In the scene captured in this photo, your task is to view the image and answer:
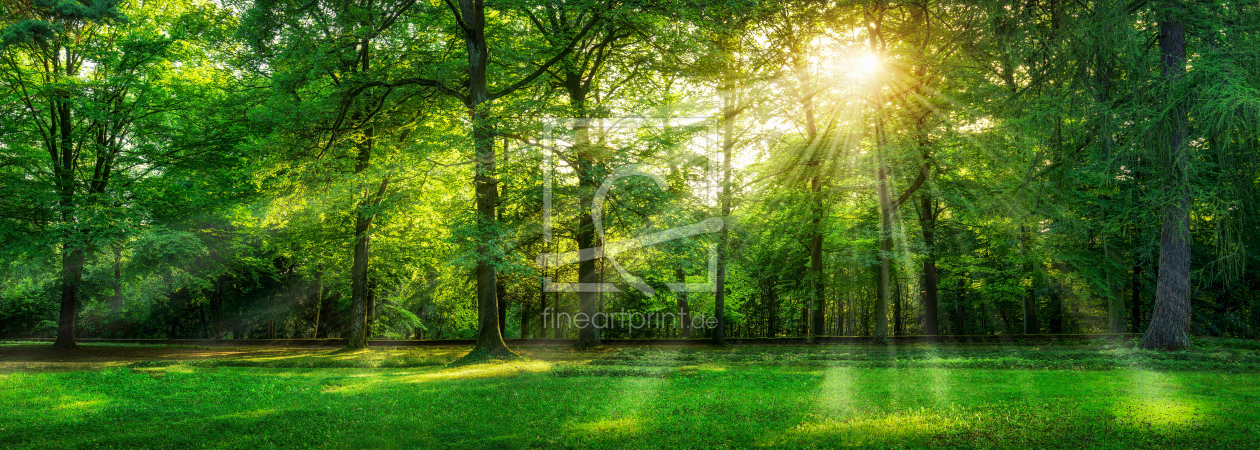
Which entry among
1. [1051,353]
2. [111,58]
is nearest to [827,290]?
[1051,353]

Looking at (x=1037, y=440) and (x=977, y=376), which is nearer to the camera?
(x=1037, y=440)

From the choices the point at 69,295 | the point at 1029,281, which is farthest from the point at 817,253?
the point at 69,295

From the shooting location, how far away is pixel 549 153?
16.8 meters

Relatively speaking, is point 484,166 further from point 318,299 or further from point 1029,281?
point 1029,281

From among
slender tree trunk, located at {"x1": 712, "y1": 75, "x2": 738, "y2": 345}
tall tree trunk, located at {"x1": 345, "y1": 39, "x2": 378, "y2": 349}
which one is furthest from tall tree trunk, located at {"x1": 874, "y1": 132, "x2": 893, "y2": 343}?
tall tree trunk, located at {"x1": 345, "y1": 39, "x2": 378, "y2": 349}

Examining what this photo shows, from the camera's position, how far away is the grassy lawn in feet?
23.3

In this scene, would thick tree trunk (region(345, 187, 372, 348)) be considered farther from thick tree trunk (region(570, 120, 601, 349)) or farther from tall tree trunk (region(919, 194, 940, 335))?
tall tree trunk (region(919, 194, 940, 335))

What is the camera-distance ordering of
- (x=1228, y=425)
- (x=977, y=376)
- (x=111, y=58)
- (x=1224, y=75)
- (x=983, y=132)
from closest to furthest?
(x=1228, y=425) < (x=1224, y=75) < (x=977, y=376) < (x=983, y=132) < (x=111, y=58)

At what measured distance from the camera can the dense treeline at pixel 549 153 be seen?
15.9 m

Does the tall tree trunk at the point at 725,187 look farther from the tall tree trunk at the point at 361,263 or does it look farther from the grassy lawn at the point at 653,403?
the tall tree trunk at the point at 361,263

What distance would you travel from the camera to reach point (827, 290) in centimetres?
2284

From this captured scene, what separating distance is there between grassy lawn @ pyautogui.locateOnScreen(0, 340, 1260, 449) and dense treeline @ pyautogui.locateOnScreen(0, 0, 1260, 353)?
291 cm

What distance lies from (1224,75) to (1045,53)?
198 cm

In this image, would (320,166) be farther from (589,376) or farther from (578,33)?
(589,376)
